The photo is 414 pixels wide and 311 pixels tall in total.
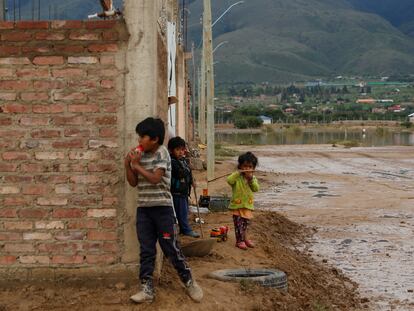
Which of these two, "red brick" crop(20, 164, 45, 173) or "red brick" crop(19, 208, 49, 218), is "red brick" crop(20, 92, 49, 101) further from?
"red brick" crop(19, 208, 49, 218)

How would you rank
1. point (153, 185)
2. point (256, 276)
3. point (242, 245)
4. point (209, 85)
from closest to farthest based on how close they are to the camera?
point (153, 185) < point (256, 276) < point (242, 245) < point (209, 85)

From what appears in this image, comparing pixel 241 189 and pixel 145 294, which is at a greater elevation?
pixel 241 189

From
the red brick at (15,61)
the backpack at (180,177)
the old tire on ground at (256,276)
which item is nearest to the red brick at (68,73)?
the red brick at (15,61)

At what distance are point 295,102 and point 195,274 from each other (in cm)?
17323

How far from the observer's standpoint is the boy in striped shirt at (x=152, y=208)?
22.1 feet

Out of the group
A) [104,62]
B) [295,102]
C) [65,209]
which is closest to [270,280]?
[65,209]

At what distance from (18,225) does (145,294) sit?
153 cm

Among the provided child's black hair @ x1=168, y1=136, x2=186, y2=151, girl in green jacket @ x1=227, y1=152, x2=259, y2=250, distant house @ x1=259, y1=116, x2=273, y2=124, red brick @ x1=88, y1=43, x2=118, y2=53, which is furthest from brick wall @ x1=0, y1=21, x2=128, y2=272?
distant house @ x1=259, y1=116, x2=273, y2=124

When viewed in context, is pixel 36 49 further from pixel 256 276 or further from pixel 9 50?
pixel 256 276

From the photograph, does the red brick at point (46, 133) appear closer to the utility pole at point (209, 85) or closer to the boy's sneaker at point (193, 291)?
the boy's sneaker at point (193, 291)

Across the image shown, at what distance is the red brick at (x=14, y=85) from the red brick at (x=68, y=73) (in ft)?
0.92

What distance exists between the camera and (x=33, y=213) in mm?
7320

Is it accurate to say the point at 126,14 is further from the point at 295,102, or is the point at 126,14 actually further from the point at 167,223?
the point at 295,102

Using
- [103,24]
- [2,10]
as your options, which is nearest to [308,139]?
[2,10]
